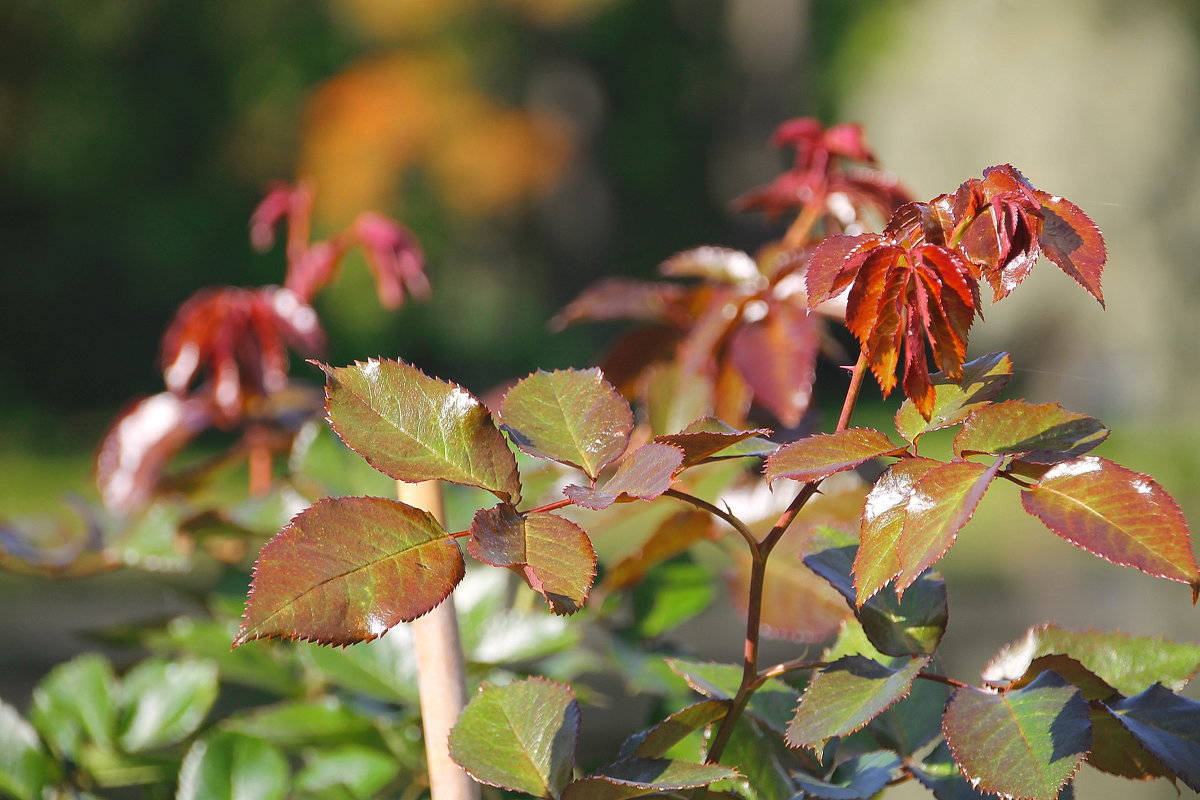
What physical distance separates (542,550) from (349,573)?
40 mm

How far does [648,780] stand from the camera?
251 millimetres

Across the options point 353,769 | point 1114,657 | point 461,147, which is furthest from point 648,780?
point 461,147

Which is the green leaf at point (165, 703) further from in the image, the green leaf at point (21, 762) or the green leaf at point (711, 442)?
the green leaf at point (711, 442)

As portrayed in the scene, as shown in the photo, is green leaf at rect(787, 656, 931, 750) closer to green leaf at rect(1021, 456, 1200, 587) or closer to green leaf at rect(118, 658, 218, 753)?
green leaf at rect(1021, 456, 1200, 587)

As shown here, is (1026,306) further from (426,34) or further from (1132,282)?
(426,34)

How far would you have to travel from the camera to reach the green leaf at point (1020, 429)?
0.24 m

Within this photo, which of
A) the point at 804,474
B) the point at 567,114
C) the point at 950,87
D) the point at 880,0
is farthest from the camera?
the point at 567,114

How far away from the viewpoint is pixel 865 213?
61cm

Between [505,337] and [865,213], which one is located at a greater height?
[865,213]

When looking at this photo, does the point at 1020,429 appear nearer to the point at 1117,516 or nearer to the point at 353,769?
the point at 1117,516

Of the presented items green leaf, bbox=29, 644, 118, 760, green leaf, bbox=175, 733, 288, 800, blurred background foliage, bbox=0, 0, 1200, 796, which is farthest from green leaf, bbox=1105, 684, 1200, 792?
blurred background foliage, bbox=0, 0, 1200, 796

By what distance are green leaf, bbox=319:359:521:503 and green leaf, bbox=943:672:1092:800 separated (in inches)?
4.3

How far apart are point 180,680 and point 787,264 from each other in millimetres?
313

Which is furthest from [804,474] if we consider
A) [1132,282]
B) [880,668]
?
[1132,282]
